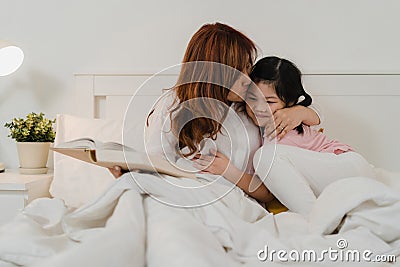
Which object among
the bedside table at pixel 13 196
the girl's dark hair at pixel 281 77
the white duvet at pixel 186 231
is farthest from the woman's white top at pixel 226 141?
the bedside table at pixel 13 196

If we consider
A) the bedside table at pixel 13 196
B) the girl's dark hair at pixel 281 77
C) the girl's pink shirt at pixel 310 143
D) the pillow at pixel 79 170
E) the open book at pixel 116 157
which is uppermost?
the girl's dark hair at pixel 281 77

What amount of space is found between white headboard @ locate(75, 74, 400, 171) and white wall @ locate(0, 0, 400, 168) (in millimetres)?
45

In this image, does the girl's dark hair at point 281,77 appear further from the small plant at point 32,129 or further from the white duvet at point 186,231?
the small plant at point 32,129

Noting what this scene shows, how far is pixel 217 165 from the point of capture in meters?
1.58

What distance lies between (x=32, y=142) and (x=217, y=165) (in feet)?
2.86

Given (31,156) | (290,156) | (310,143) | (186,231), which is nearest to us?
(186,231)

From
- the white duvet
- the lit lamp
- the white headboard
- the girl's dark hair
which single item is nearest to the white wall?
the white headboard

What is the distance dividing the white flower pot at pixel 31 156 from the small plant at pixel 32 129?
35 millimetres

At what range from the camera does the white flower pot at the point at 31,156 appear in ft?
6.73

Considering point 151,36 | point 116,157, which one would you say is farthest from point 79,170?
point 151,36

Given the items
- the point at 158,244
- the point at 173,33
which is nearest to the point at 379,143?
the point at 173,33

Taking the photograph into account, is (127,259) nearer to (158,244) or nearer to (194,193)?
(158,244)

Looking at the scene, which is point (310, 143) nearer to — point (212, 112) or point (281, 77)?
point (281, 77)

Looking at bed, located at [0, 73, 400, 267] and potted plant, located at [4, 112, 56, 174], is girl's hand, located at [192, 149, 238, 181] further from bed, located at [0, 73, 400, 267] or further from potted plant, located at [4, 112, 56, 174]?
potted plant, located at [4, 112, 56, 174]
